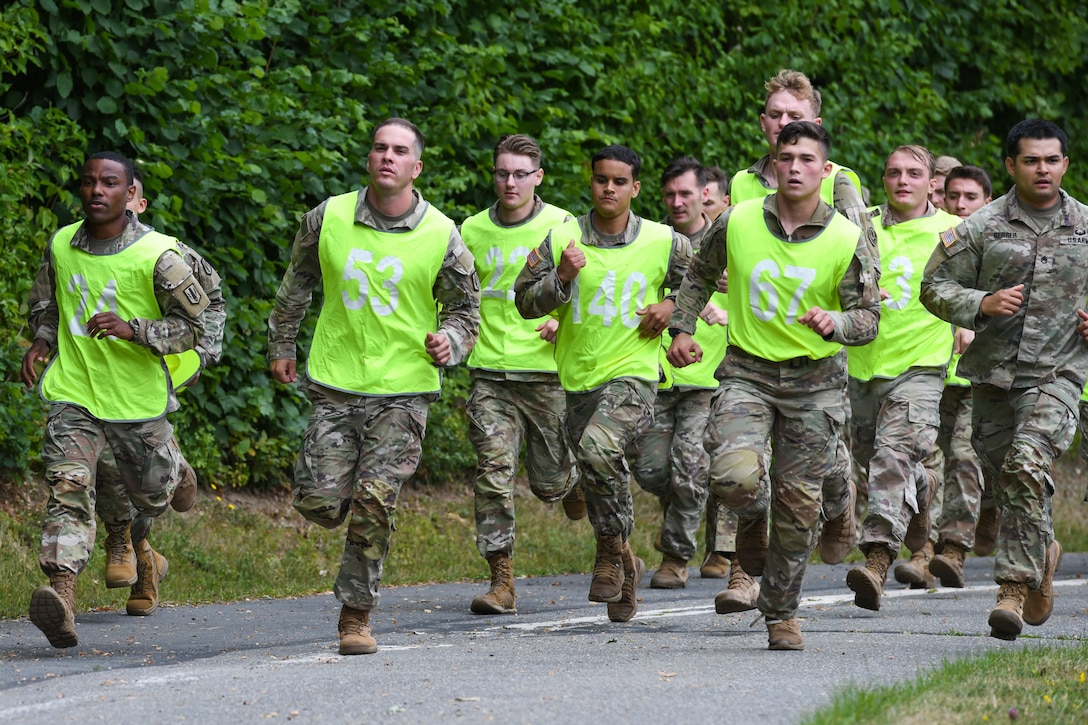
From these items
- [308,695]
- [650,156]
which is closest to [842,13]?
[650,156]

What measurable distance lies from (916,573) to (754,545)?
10.7 feet

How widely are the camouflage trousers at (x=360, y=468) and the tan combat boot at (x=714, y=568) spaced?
4450mm

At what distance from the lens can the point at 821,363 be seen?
25.7 feet

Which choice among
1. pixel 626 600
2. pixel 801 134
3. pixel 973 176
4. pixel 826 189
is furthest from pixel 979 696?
pixel 973 176

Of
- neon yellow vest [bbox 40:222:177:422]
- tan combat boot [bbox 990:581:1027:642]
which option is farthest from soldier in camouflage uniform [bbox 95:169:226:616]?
tan combat boot [bbox 990:581:1027:642]

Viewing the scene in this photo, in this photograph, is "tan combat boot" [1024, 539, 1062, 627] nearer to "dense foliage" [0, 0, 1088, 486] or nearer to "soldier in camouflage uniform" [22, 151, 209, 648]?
"soldier in camouflage uniform" [22, 151, 209, 648]

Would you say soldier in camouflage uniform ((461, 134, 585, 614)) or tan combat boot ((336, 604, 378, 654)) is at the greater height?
soldier in camouflage uniform ((461, 134, 585, 614))

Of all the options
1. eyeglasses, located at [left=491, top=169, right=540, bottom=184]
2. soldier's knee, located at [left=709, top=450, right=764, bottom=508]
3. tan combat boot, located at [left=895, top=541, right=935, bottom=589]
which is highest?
eyeglasses, located at [left=491, top=169, right=540, bottom=184]

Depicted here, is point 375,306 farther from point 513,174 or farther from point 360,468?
point 513,174

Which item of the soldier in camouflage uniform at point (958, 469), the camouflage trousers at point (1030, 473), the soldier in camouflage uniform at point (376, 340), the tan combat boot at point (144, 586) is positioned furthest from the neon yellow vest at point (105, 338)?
the soldier in camouflage uniform at point (958, 469)

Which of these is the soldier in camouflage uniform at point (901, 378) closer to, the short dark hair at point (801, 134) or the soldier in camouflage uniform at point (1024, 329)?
the soldier in camouflage uniform at point (1024, 329)

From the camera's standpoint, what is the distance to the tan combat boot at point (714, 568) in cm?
1190

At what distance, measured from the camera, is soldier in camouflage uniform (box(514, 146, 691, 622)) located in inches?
346

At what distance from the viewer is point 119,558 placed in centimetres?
909
